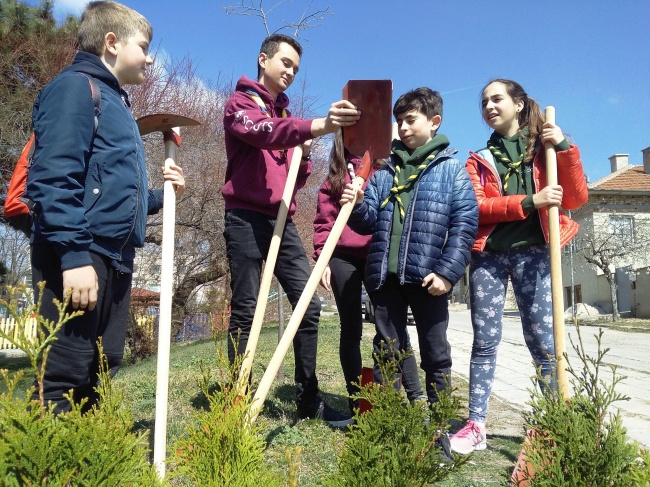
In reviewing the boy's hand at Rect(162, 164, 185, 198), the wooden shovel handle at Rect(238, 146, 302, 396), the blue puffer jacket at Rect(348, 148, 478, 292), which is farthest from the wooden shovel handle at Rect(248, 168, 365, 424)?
the boy's hand at Rect(162, 164, 185, 198)

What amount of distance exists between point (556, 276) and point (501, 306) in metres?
0.64

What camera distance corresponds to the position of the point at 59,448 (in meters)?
1.30

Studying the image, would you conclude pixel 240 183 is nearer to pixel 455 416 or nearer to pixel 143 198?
pixel 143 198

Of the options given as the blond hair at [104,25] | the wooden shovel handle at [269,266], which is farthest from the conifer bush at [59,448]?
the blond hair at [104,25]

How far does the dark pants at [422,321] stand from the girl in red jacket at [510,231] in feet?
1.06

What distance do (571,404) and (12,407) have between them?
148cm

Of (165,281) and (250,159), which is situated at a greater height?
(250,159)

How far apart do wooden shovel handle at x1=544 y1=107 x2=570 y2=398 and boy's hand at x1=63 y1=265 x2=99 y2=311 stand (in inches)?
72.0

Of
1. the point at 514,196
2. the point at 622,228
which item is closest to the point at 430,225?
the point at 514,196

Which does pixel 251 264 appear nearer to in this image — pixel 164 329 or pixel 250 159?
pixel 250 159

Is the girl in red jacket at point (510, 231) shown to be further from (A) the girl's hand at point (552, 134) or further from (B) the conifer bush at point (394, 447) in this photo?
(B) the conifer bush at point (394, 447)

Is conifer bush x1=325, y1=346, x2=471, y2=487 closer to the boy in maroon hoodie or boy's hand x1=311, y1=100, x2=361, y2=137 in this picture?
boy's hand x1=311, y1=100, x2=361, y2=137

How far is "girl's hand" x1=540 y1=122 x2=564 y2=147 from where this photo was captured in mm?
2898

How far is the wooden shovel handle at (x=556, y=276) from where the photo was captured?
2.43 meters
